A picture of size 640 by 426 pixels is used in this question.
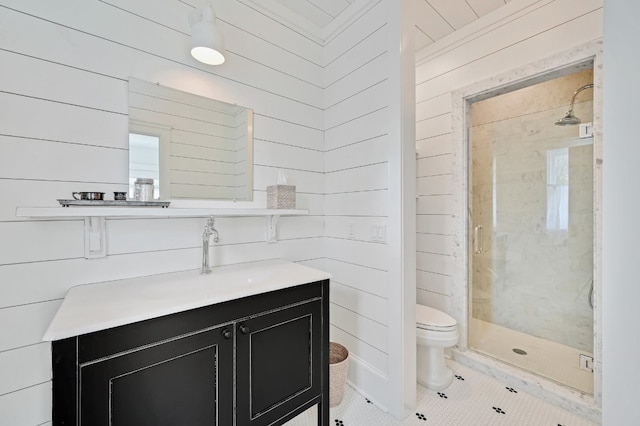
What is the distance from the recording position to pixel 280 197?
172 centimetres

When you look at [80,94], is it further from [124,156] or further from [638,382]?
[638,382]

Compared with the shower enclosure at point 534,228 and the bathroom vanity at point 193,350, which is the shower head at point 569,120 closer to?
the shower enclosure at point 534,228

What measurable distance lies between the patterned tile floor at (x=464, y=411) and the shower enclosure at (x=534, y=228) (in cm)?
32

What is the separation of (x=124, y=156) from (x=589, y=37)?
2762 millimetres

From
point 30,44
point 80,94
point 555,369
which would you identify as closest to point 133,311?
point 80,94

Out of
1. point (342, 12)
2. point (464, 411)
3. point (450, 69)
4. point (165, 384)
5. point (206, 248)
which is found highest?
point (342, 12)

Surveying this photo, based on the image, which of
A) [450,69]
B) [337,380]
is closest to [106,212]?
[337,380]

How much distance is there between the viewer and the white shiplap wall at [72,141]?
1.10 meters

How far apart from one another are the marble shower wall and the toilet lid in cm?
65

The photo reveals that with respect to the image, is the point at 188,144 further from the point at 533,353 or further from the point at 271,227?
the point at 533,353

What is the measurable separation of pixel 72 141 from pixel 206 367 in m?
1.17

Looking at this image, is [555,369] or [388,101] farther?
[555,369]

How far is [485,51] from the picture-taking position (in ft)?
6.95

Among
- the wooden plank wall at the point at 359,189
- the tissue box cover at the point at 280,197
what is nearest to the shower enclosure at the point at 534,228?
the wooden plank wall at the point at 359,189
